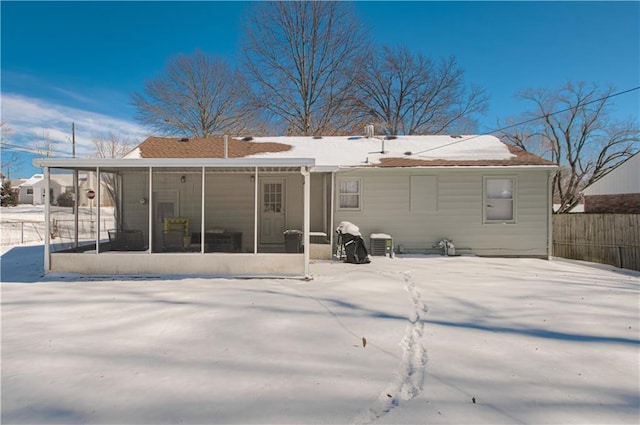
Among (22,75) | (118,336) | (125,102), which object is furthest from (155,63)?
(118,336)

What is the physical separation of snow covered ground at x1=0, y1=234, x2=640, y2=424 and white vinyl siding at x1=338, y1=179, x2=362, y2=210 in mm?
4337

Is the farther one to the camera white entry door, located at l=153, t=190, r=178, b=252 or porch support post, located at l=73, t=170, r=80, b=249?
white entry door, located at l=153, t=190, r=178, b=252

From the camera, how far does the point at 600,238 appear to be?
11.1 metres

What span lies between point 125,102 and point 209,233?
68.7 feet

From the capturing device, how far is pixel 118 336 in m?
4.17

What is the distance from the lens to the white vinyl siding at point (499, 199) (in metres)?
11.0

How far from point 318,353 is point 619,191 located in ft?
64.8

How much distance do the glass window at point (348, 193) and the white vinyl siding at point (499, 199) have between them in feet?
12.9

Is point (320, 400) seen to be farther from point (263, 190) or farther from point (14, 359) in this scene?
point (263, 190)

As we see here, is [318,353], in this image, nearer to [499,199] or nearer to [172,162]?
[172,162]

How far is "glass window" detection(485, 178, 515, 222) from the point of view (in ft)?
36.1

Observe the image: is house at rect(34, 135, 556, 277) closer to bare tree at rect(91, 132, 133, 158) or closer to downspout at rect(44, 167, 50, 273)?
downspout at rect(44, 167, 50, 273)

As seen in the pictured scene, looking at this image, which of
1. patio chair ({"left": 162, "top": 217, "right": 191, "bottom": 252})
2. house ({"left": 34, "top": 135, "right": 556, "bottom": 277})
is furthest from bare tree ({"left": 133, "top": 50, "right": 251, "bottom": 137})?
patio chair ({"left": 162, "top": 217, "right": 191, "bottom": 252})

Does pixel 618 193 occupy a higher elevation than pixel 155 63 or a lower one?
lower
